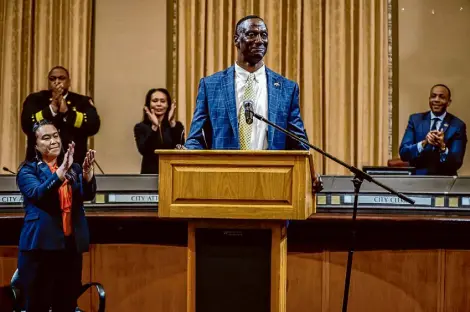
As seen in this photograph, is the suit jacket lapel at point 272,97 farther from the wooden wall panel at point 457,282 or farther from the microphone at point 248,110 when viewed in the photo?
the wooden wall panel at point 457,282

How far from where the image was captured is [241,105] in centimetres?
302

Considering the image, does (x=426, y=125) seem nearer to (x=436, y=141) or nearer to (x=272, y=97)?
(x=436, y=141)

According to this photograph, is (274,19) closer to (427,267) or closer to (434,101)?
(434,101)

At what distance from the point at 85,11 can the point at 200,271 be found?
189 inches

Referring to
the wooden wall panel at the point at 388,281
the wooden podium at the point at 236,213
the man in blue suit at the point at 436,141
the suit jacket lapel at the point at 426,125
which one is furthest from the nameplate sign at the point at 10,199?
the suit jacket lapel at the point at 426,125

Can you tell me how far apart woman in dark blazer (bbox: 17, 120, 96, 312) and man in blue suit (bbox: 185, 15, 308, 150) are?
0.69 m

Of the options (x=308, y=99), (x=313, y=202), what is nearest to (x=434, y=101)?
(x=308, y=99)

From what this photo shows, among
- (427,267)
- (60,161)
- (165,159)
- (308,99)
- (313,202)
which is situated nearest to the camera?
(165,159)

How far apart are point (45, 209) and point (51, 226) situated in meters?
0.09

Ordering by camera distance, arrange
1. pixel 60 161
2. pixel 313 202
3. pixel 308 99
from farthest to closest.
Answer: pixel 308 99 → pixel 60 161 → pixel 313 202

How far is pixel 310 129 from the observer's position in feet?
22.5

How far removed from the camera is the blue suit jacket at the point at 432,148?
15.5 ft

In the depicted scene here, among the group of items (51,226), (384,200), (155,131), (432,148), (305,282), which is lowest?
(305,282)

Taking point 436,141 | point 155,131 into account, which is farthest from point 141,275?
point 436,141
